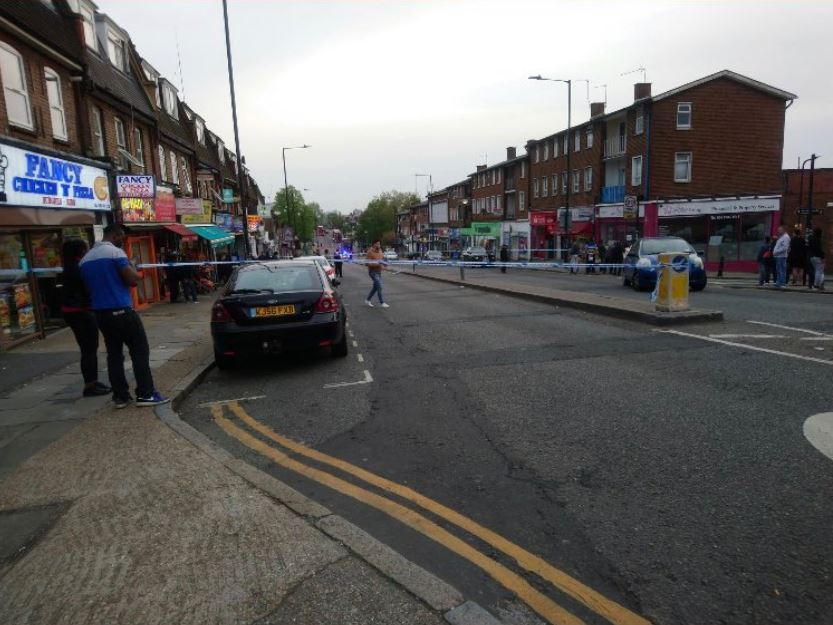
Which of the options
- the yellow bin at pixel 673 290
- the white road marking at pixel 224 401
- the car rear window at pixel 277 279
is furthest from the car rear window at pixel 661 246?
the white road marking at pixel 224 401

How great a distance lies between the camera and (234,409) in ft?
19.6

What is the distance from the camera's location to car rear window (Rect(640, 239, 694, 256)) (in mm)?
16656

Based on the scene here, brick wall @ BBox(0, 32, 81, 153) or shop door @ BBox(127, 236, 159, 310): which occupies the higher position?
brick wall @ BBox(0, 32, 81, 153)

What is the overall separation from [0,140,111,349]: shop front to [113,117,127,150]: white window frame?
168 inches

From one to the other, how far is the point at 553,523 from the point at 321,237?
60678 mm

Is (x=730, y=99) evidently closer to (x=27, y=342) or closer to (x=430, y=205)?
(x=27, y=342)

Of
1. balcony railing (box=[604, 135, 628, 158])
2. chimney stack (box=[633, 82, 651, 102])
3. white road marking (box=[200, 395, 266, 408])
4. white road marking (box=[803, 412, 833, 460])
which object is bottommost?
white road marking (box=[200, 395, 266, 408])

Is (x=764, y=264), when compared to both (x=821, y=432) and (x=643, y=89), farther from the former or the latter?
(x=643, y=89)

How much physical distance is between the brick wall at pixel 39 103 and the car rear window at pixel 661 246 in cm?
1570

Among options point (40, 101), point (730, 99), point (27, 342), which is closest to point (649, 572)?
point (27, 342)

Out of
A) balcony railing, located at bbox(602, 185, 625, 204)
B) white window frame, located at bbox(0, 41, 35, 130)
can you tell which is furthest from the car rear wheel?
balcony railing, located at bbox(602, 185, 625, 204)

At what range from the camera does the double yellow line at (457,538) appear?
2512 mm

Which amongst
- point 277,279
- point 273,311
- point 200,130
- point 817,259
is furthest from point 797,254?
point 200,130

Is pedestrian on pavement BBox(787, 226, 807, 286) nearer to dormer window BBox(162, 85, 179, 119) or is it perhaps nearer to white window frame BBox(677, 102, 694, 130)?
white window frame BBox(677, 102, 694, 130)
